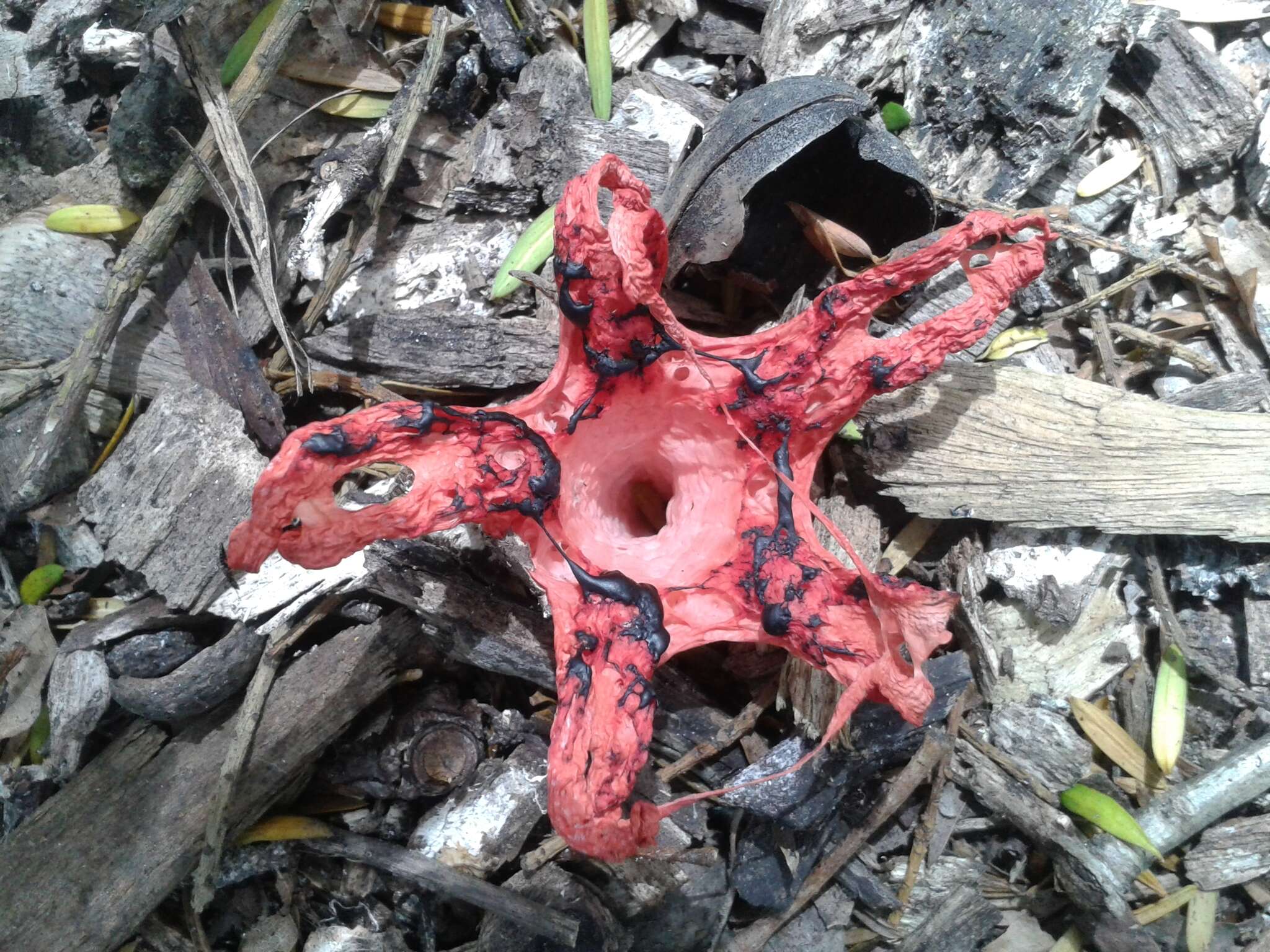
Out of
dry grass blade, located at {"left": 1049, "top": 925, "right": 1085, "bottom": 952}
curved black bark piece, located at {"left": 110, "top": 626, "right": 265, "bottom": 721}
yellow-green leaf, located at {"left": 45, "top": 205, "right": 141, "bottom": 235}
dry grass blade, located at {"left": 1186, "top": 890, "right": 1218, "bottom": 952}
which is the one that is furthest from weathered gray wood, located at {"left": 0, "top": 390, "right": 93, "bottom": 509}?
dry grass blade, located at {"left": 1186, "top": 890, "right": 1218, "bottom": 952}

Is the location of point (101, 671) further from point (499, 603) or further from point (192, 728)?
point (499, 603)

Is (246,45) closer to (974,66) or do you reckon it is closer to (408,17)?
(408,17)

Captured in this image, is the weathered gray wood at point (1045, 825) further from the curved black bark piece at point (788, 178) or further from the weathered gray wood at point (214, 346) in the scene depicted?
the weathered gray wood at point (214, 346)

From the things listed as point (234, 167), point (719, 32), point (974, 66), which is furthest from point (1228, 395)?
point (234, 167)

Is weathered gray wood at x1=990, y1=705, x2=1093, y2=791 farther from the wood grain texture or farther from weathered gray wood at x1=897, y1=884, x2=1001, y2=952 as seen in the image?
the wood grain texture

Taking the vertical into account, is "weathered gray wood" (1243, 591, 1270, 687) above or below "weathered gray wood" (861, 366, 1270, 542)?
below
